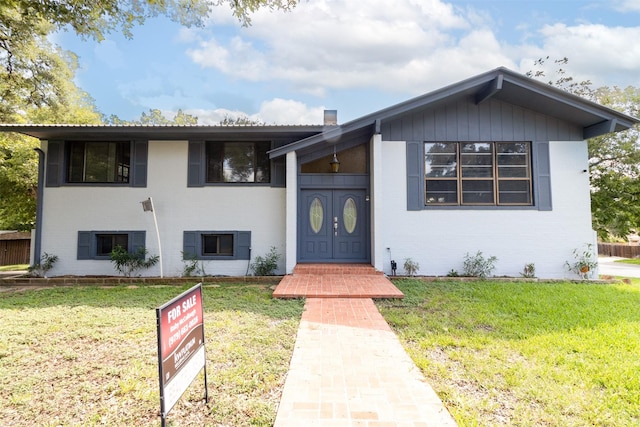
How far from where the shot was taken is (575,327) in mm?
4035

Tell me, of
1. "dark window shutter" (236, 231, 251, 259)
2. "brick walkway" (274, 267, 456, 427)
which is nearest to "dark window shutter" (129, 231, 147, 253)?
"dark window shutter" (236, 231, 251, 259)

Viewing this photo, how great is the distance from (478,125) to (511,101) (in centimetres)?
99

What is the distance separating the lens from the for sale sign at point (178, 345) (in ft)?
5.88

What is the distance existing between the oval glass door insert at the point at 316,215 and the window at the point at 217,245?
5.49ft

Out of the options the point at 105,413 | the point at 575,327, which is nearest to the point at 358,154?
the point at 575,327

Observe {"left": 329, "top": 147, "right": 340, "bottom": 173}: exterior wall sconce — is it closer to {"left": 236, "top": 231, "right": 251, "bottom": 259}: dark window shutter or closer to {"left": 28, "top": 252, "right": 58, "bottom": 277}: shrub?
{"left": 236, "top": 231, "right": 251, "bottom": 259}: dark window shutter

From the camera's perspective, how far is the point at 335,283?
611 cm

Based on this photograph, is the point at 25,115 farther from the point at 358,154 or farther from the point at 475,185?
the point at 475,185

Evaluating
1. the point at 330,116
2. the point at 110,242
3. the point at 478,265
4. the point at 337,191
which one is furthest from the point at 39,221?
the point at 478,265

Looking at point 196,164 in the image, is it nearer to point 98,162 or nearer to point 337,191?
point 98,162

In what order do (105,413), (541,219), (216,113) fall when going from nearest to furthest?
1. (105,413)
2. (541,219)
3. (216,113)

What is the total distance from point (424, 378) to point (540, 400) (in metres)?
0.90

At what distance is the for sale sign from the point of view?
1.79 m

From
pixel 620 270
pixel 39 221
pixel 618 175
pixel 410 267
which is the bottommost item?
pixel 620 270
